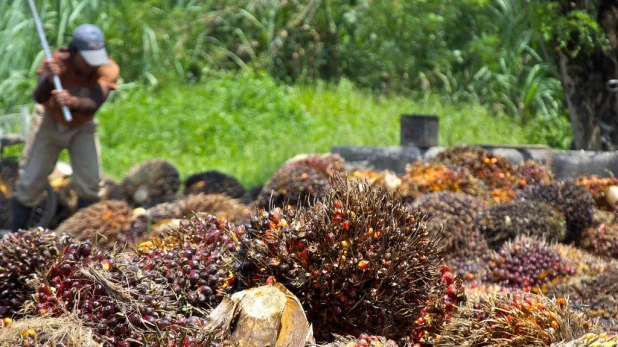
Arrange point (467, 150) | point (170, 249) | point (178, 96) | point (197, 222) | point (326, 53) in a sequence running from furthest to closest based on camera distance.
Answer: point (326, 53)
point (178, 96)
point (467, 150)
point (197, 222)
point (170, 249)

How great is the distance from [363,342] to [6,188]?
6.41m

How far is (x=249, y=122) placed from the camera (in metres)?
13.1

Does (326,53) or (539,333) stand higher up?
(539,333)

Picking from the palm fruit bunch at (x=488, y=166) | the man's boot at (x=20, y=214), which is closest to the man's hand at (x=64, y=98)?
the man's boot at (x=20, y=214)

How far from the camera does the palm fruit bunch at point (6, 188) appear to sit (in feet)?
27.5

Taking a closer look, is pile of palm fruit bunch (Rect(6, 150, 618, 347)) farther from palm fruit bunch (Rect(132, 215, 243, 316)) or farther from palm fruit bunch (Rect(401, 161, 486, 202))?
palm fruit bunch (Rect(401, 161, 486, 202))

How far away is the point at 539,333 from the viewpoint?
10.00 ft

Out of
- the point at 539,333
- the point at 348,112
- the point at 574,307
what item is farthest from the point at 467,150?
the point at 348,112

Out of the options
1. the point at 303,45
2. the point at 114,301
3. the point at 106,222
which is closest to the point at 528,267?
the point at 114,301

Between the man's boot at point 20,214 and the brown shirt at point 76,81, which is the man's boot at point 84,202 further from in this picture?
the brown shirt at point 76,81

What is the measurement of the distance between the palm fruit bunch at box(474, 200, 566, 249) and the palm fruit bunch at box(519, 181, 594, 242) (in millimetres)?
175

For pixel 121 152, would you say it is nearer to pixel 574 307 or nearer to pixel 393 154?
pixel 393 154

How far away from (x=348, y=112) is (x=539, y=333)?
33.8ft

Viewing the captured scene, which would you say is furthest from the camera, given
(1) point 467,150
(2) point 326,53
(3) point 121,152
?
(2) point 326,53
